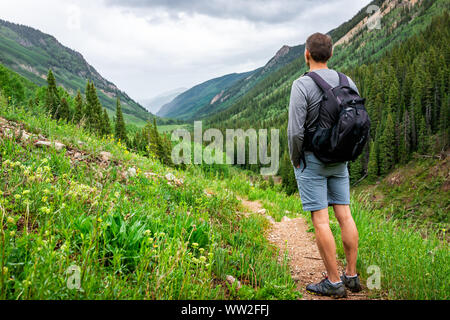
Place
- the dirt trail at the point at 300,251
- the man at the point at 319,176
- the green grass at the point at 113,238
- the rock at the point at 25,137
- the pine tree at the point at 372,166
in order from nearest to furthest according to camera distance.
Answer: the green grass at the point at 113,238, the man at the point at 319,176, the dirt trail at the point at 300,251, the rock at the point at 25,137, the pine tree at the point at 372,166

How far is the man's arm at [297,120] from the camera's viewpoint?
9.78 ft

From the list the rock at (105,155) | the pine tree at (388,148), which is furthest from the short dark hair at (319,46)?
the pine tree at (388,148)

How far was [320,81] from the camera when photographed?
9.87 feet

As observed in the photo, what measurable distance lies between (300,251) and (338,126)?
2747 mm

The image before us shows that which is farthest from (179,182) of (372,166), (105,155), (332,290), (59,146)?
(372,166)

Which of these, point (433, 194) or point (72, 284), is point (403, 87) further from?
point (72, 284)

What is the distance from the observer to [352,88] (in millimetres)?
3045

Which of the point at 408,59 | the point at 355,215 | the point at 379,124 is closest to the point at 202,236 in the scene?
the point at 355,215

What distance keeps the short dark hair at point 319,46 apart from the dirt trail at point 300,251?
9.41ft

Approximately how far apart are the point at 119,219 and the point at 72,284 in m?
1.06

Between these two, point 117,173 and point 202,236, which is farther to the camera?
point 117,173

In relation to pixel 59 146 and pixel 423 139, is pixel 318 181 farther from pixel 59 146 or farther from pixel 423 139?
pixel 423 139

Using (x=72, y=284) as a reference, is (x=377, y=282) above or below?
below

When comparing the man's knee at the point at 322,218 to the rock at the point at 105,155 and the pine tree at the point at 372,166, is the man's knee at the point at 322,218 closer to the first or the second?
the rock at the point at 105,155
